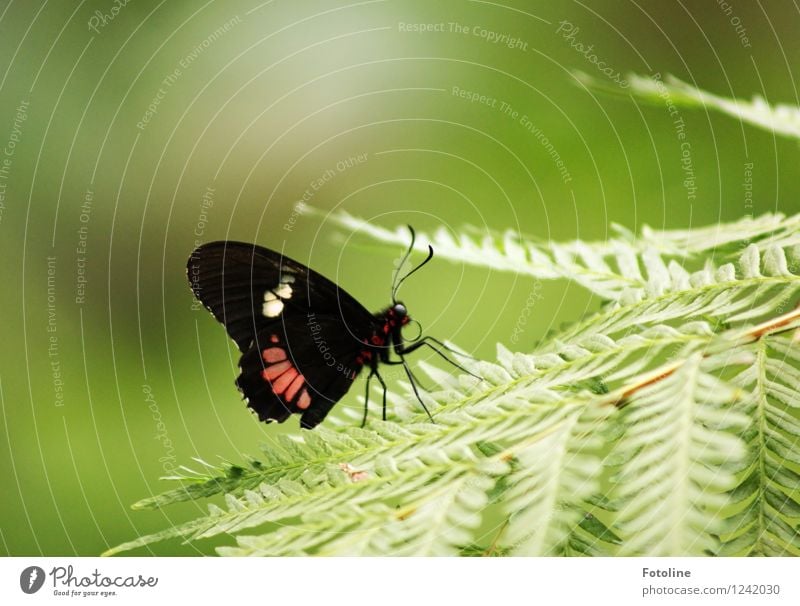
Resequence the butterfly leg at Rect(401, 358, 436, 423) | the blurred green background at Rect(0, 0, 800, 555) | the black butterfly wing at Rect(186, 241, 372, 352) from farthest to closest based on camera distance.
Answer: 1. the blurred green background at Rect(0, 0, 800, 555)
2. the black butterfly wing at Rect(186, 241, 372, 352)
3. the butterfly leg at Rect(401, 358, 436, 423)

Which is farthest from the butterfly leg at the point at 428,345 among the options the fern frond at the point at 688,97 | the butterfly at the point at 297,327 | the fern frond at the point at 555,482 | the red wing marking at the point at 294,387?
the fern frond at the point at 688,97

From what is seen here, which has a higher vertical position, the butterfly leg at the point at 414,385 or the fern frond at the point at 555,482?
the butterfly leg at the point at 414,385

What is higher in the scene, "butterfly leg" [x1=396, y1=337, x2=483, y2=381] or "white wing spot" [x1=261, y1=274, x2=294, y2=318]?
"white wing spot" [x1=261, y1=274, x2=294, y2=318]

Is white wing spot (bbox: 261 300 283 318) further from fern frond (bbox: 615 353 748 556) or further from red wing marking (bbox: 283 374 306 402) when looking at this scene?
fern frond (bbox: 615 353 748 556)

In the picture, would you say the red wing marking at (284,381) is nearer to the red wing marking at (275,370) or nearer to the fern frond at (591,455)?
the red wing marking at (275,370)

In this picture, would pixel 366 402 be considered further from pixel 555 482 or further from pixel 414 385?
pixel 555 482

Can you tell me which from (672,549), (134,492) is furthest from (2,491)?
(672,549)

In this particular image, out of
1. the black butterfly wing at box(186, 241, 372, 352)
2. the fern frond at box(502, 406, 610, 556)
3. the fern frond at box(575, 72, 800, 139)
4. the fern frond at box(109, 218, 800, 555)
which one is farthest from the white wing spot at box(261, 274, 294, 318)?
the fern frond at box(575, 72, 800, 139)

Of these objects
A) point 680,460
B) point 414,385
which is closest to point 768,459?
point 680,460
